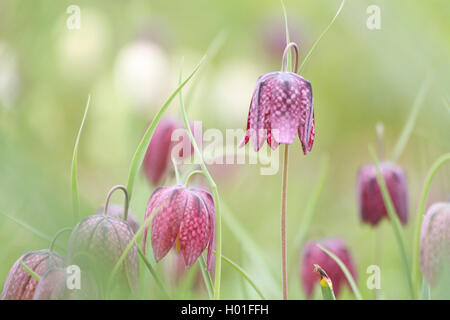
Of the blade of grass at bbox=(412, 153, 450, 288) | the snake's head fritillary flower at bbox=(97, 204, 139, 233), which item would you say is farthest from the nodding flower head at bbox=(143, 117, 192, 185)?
the blade of grass at bbox=(412, 153, 450, 288)

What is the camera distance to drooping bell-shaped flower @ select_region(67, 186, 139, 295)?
2.88 feet

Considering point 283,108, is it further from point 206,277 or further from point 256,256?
point 256,256

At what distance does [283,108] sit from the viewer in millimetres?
955

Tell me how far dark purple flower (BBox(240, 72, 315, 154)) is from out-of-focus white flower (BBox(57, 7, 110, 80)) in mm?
1798

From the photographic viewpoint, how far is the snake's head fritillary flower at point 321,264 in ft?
4.89

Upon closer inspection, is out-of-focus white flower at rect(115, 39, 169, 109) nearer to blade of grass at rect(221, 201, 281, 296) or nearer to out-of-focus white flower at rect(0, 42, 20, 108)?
out-of-focus white flower at rect(0, 42, 20, 108)

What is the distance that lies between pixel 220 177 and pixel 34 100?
77 centimetres

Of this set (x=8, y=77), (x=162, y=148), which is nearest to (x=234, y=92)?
(x=8, y=77)

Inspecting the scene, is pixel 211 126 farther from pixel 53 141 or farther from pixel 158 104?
pixel 53 141

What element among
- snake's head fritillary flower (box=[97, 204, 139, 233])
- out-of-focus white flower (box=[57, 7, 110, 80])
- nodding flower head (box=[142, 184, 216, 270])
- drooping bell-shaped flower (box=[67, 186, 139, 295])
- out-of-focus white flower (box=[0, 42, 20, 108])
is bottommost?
drooping bell-shaped flower (box=[67, 186, 139, 295])

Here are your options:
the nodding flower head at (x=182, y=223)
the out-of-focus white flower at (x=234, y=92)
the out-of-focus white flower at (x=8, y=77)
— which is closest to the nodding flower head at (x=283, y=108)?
the nodding flower head at (x=182, y=223)

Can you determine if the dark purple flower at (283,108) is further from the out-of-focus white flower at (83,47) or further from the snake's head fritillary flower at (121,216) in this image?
the out-of-focus white flower at (83,47)

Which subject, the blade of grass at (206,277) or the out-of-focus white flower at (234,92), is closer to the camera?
the blade of grass at (206,277)

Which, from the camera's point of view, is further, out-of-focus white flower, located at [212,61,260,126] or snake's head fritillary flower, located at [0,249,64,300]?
out-of-focus white flower, located at [212,61,260,126]
